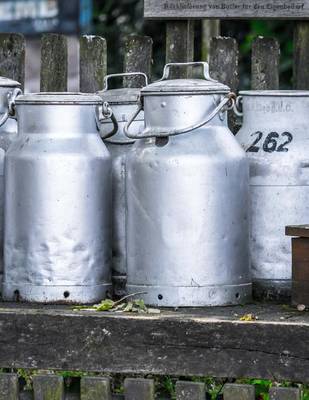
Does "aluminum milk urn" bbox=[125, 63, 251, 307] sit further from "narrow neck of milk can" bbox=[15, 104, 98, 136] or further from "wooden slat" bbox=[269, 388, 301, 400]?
"wooden slat" bbox=[269, 388, 301, 400]

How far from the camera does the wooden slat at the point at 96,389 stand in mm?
2707

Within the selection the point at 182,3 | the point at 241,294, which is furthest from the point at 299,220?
the point at 182,3

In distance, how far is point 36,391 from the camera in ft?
9.00

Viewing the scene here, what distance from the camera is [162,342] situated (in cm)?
267

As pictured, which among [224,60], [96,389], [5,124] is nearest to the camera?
[96,389]

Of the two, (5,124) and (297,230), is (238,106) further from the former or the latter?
(5,124)

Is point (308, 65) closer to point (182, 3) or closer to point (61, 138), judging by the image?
point (182, 3)

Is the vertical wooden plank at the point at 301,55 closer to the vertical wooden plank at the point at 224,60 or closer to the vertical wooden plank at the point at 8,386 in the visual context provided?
the vertical wooden plank at the point at 224,60

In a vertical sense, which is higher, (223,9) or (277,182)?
(223,9)

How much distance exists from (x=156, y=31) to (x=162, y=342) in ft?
16.2

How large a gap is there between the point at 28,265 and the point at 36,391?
31cm

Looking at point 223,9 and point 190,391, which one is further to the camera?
point 223,9

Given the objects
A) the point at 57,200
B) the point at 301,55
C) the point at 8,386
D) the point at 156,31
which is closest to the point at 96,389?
the point at 8,386

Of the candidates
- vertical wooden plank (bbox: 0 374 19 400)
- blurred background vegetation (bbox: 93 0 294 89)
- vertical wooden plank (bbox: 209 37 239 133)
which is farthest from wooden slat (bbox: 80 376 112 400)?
blurred background vegetation (bbox: 93 0 294 89)
